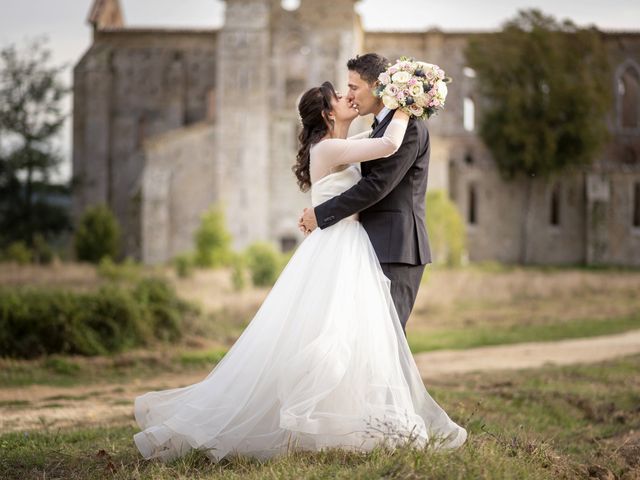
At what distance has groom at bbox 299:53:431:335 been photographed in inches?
202

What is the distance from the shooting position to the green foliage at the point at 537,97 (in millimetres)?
35625

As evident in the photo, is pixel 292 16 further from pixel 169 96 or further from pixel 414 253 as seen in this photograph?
pixel 414 253

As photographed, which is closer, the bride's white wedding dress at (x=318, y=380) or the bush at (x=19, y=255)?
the bride's white wedding dress at (x=318, y=380)

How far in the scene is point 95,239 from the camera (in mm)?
32062

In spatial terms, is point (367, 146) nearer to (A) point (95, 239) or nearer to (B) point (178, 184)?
(A) point (95, 239)

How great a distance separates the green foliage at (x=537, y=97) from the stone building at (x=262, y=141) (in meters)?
1.59

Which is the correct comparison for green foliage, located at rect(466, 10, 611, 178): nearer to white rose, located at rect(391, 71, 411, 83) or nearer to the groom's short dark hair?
the groom's short dark hair

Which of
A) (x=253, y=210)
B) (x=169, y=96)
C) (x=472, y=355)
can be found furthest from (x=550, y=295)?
(x=169, y=96)

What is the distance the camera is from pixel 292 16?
35.8 meters

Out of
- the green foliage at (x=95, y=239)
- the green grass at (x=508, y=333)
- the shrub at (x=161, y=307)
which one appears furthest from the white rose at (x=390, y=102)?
the green foliage at (x=95, y=239)

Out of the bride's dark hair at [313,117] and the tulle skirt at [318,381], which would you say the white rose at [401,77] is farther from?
Result: the tulle skirt at [318,381]

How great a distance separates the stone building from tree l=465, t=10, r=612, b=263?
149 centimetres

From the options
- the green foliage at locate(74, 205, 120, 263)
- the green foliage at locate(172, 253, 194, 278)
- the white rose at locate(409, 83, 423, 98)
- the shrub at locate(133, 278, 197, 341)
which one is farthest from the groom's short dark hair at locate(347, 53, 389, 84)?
→ the green foliage at locate(74, 205, 120, 263)

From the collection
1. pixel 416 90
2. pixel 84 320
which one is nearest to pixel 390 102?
pixel 416 90
